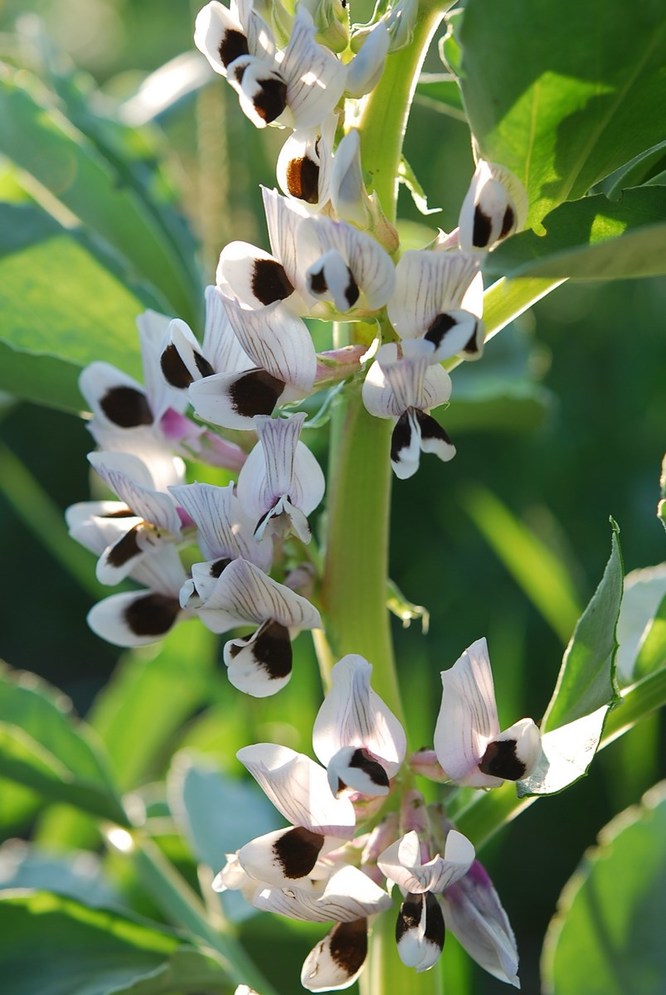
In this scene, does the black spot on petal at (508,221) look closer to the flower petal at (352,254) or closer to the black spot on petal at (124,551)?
the flower petal at (352,254)

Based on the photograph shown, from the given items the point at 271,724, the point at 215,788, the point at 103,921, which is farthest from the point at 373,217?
the point at 271,724

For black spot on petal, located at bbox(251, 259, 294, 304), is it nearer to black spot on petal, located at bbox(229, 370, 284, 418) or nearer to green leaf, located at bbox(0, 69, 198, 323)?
black spot on petal, located at bbox(229, 370, 284, 418)

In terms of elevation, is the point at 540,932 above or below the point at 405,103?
below

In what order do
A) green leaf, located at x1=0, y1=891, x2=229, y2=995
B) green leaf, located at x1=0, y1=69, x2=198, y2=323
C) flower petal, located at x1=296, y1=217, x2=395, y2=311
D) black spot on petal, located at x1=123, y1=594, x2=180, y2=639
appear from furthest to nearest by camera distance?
green leaf, located at x1=0, y1=69, x2=198, y2=323 < green leaf, located at x1=0, y1=891, x2=229, y2=995 < black spot on petal, located at x1=123, y1=594, x2=180, y2=639 < flower petal, located at x1=296, y1=217, x2=395, y2=311

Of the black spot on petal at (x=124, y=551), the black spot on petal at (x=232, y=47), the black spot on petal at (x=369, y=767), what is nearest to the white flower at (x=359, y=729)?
the black spot on petal at (x=369, y=767)

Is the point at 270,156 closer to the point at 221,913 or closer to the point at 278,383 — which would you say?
the point at 221,913

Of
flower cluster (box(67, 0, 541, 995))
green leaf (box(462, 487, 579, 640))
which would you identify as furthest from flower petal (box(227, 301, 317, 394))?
green leaf (box(462, 487, 579, 640))
